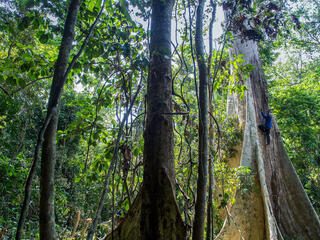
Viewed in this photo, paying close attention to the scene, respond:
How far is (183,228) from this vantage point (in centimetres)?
112

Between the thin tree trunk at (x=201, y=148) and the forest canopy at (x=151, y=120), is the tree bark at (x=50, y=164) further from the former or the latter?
the thin tree trunk at (x=201, y=148)

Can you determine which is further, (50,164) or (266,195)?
(266,195)

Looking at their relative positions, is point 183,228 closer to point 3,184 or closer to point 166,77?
point 166,77

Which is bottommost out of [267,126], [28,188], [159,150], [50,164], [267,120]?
[28,188]

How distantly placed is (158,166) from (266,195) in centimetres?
349

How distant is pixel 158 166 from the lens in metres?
1.21

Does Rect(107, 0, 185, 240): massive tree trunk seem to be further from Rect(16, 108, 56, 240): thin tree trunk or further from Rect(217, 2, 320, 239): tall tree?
Rect(217, 2, 320, 239): tall tree

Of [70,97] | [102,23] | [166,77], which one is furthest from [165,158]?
[70,97]

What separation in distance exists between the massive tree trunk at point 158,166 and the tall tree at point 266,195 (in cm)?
176

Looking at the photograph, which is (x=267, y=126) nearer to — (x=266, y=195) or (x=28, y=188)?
(x=266, y=195)

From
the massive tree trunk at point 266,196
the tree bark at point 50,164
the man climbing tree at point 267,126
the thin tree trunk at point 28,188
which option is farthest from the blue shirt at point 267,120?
the thin tree trunk at point 28,188

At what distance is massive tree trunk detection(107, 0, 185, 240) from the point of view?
112 centimetres

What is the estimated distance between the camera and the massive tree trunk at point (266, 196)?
368 cm

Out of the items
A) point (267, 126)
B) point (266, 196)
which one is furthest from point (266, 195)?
point (267, 126)
